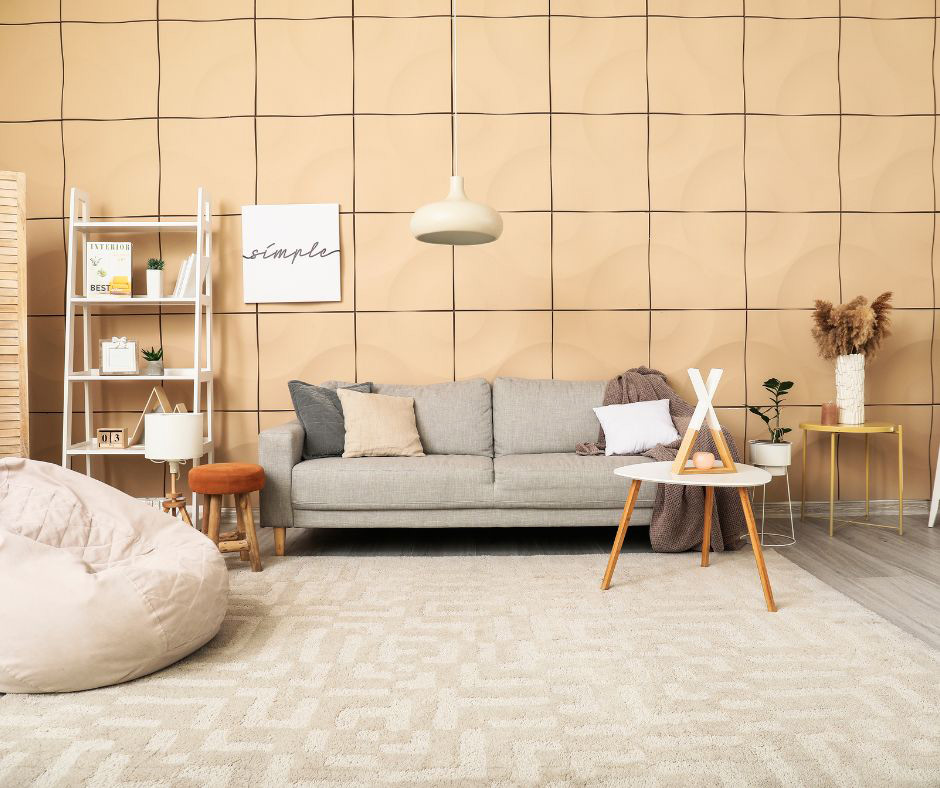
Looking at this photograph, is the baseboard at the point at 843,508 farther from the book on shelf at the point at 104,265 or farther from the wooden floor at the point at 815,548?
the book on shelf at the point at 104,265

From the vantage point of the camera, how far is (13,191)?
13.8ft

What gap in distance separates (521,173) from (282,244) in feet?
5.36

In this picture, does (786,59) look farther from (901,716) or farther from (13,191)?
(13,191)

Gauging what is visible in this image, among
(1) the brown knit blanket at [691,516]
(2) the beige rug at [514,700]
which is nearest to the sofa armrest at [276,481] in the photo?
(2) the beige rug at [514,700]

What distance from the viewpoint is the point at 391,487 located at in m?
3.72

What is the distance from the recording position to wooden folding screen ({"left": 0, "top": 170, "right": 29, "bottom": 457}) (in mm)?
4203

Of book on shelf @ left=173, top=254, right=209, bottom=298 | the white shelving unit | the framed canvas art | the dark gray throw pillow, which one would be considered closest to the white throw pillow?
the dark gray throw pillow

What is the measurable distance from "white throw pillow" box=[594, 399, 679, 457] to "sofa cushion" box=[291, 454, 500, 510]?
0.79 metres

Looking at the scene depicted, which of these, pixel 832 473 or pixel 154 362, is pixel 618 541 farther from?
pixel 154 362

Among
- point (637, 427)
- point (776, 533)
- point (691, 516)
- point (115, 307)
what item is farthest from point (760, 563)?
point (115, 307)

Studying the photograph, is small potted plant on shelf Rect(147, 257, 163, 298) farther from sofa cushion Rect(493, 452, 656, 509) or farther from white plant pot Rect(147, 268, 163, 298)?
sofa cushion Rect(493, 452, 656, 509)

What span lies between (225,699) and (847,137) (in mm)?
4873

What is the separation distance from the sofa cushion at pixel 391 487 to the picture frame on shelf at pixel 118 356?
4.63ft

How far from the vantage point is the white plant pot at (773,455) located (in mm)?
4020
